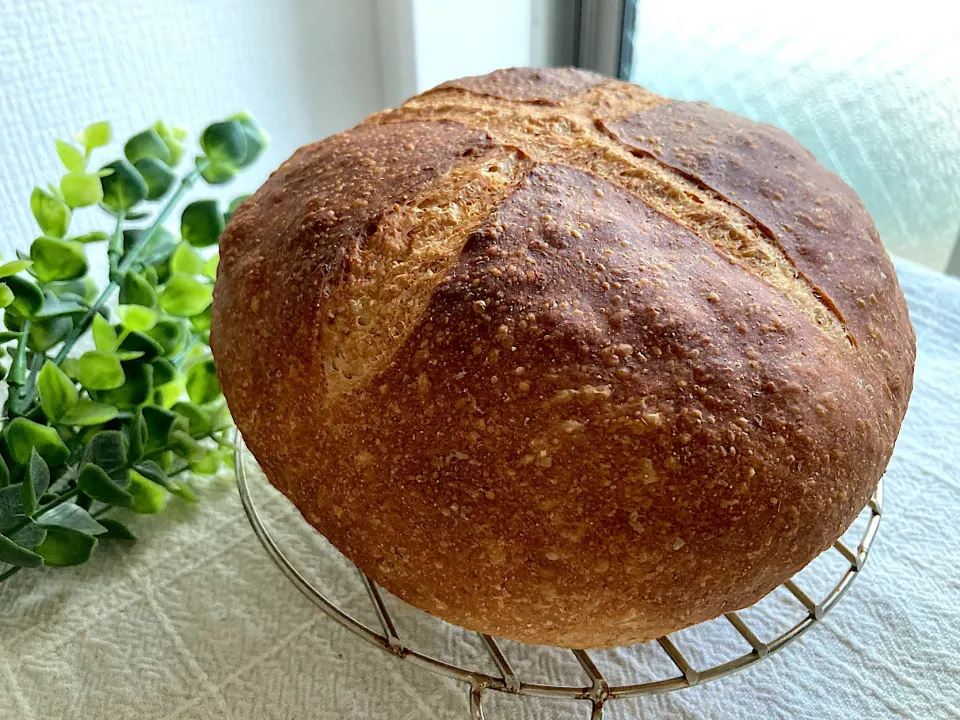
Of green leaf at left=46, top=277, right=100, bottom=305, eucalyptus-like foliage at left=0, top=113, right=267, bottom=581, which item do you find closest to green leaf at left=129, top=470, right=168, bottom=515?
eucalyptus-like foliage at left=0, top=113, right=267, bottom=581

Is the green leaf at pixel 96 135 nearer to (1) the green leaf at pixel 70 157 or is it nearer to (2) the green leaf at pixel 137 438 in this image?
(1) the green leaf at pixel 70 157

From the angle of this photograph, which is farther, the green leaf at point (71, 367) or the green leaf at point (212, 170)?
the green leaf at point (212, 170)

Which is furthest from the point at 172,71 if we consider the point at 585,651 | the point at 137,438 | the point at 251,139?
the point at 585,651

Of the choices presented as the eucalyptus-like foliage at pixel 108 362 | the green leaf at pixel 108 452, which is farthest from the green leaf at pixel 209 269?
the green leaf at pixel 108 452

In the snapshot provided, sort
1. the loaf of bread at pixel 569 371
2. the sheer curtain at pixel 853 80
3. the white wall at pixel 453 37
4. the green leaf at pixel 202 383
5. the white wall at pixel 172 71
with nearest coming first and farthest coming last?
the loaf of bread at pixel 569 371, the green leaf at pixel 202 383, the white wall at pixel 172 71, the sheer curtain at pixel 853 80, the white wall at pixel 453 37

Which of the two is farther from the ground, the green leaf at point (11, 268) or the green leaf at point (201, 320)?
the green leaf at point (11, 268)

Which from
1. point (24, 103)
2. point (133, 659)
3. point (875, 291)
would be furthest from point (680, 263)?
point (24, 103)

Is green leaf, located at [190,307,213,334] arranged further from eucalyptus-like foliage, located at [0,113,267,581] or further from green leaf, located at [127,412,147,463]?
green leaf, located at [127,412,147,463]
